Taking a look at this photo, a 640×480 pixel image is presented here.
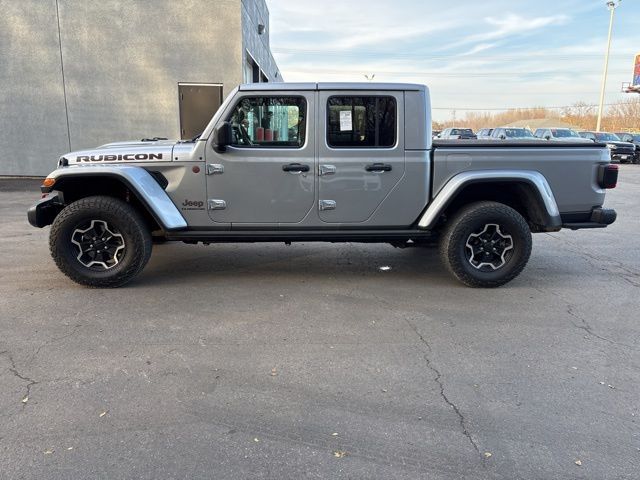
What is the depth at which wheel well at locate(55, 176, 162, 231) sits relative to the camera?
16.1 ft

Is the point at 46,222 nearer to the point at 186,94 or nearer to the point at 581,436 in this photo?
the point at 581,436

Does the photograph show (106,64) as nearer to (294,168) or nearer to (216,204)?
(216,204)

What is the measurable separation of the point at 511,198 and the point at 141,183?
155 inches

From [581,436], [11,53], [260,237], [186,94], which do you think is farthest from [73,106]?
[581,436]

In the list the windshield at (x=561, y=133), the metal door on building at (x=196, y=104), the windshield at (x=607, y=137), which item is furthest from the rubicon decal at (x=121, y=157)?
the windshield at (x=607, y=137)

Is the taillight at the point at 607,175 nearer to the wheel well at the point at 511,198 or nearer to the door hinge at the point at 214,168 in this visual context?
the wheel well at the point at 511,198

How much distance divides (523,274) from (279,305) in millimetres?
3053

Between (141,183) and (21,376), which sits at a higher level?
(141,183)

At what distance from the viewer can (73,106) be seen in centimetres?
1305

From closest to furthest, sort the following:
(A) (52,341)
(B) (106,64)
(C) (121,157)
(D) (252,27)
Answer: (A) (52,341), (C) (121,157), (B) (106,64), (D) (252,27)

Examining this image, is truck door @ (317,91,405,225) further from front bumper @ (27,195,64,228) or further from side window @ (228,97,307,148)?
front bumper @ (27,195,64,228)

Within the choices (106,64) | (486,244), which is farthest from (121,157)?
(106,64)

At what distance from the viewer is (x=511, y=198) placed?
5.34 meters

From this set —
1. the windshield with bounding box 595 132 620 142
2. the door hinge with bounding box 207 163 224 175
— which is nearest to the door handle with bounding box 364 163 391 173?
the door hinge with bounding box 207 163 224 175
